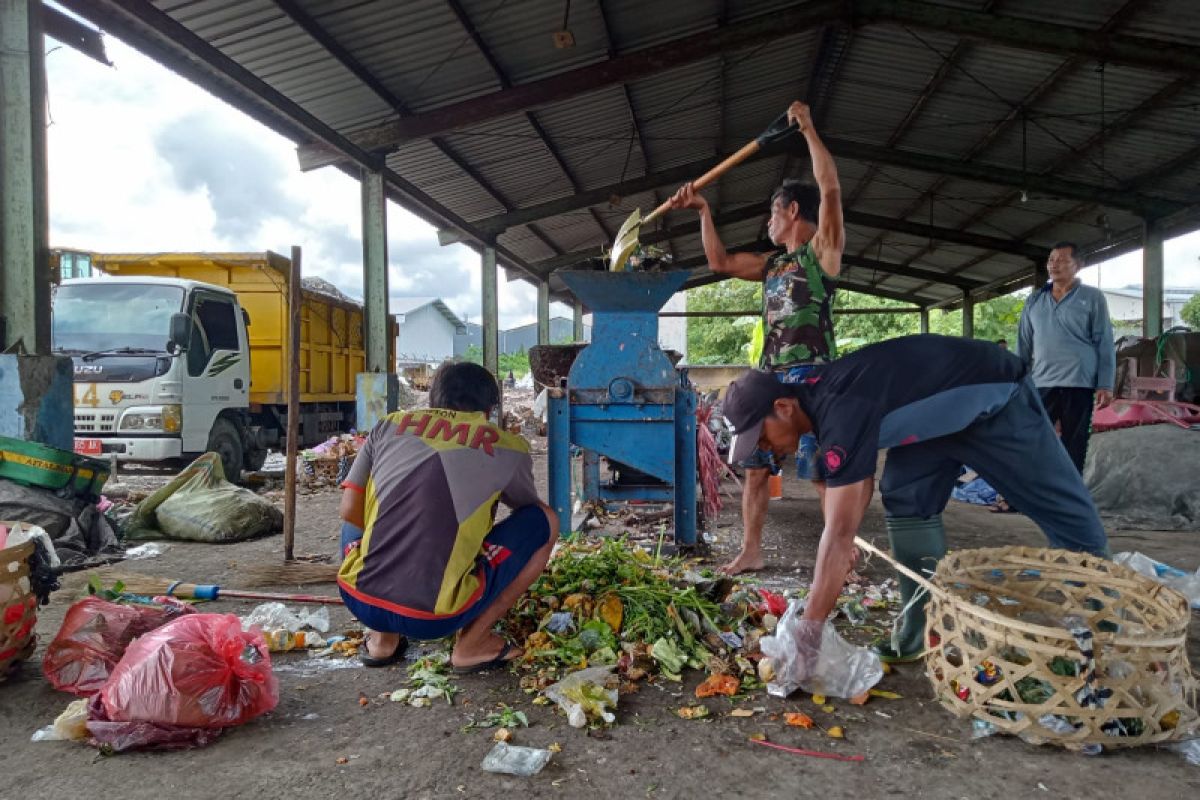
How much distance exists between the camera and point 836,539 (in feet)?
7.64

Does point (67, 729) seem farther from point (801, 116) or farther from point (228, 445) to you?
point (228, 445)

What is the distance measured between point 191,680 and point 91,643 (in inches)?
25.7

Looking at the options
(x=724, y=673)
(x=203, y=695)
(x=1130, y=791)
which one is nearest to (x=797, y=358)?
(x=724, y=673)

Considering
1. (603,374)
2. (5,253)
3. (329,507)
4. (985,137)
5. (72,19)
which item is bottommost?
(329,507)

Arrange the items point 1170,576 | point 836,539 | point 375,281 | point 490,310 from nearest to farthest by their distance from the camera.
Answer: point 836,539 → point 1170,576 → point 375,281 → point 490,310

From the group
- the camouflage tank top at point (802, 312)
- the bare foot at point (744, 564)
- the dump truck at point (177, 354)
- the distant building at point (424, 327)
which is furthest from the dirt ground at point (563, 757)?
the distant building at point (424, 327)

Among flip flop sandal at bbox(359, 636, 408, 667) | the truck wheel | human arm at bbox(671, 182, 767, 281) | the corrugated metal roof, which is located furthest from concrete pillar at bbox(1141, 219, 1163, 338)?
the truck wheel

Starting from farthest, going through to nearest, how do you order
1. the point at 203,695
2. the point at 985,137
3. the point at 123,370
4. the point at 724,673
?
the point at 985,137 < the point at 123,370 < the point at 724,673 < the point at 203,695

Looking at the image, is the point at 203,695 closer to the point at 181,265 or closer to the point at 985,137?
the point at 181,265

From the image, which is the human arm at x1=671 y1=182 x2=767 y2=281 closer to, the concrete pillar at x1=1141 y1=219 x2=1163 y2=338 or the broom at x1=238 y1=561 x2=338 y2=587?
the broom at x1=238 y1=561 x2=338 y2=587

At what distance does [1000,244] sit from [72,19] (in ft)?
48.7

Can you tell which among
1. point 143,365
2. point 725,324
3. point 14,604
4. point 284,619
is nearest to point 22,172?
point 143,365

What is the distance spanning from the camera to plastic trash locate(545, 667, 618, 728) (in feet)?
7.56

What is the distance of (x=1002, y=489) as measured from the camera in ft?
8.71
